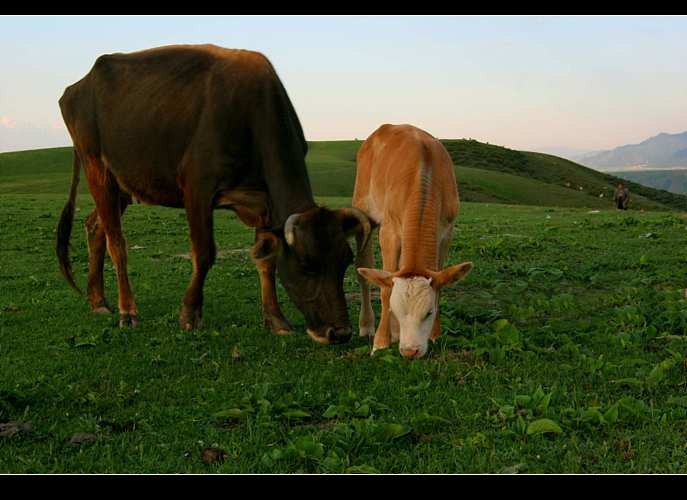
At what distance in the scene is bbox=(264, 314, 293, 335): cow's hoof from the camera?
8948 millimetres

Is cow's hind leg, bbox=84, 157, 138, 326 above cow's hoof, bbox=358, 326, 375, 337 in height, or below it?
above

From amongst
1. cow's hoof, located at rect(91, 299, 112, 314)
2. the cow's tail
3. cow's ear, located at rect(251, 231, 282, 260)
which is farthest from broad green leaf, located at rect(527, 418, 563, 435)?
the cow's tail

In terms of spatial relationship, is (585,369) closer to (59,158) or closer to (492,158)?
(59,158)

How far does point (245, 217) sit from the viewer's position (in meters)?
9.34

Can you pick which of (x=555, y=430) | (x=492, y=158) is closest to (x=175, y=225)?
(x=555, y=430)

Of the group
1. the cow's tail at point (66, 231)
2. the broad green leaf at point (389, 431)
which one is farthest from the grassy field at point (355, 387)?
the cow's tail at point (66, 231)

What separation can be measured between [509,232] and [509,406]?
17000 mm

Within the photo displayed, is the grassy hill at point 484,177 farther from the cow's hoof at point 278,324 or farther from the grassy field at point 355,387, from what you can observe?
the cow's hoof at point 278,324

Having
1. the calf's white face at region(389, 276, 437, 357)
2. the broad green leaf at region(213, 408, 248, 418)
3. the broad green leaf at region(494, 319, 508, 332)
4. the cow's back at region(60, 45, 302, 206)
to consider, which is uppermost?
the cow's back at region(60, 45, 302, 206)

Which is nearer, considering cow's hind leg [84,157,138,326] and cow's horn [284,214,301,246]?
cow's horn [284,214,301,246]

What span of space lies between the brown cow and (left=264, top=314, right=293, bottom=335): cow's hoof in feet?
0.06

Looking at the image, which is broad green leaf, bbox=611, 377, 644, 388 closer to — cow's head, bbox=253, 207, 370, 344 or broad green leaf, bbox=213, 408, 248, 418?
cow's head, bbox=253, 207, 370, 344
